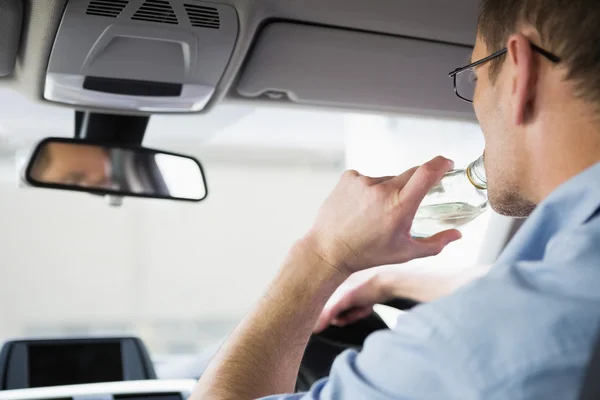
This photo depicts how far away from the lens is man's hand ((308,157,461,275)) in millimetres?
1106

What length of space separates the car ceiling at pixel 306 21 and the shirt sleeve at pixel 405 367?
2.54 ft

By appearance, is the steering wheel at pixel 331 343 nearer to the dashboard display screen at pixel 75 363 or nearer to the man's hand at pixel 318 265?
the dashboard display screen at pixel 75 363

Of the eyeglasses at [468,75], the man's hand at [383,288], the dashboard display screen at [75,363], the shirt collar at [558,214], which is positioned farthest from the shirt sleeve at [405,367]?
the dashboard display screen at [75,363]

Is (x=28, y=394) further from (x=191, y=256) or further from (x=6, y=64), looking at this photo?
(x=191, y=256)

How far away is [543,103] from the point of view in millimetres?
948

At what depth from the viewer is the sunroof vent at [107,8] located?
4.26 ft

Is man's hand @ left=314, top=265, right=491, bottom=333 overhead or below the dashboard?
overhead

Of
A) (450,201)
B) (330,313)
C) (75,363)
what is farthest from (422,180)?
(75,363)

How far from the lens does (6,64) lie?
153 cm

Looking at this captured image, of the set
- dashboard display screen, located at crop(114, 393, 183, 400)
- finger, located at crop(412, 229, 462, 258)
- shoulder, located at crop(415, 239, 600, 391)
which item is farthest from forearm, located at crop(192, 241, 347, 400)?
dashboard display screen, located at crop(114, 393, 183, 400)

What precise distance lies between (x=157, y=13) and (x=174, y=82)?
270 mm

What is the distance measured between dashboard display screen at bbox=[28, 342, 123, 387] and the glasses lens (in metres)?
1.34

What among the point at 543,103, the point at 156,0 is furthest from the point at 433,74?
the point at 543,103

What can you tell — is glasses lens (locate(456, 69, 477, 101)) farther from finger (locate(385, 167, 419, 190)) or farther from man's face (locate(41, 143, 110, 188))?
man's face (locate(41, 143, 110, 188))
